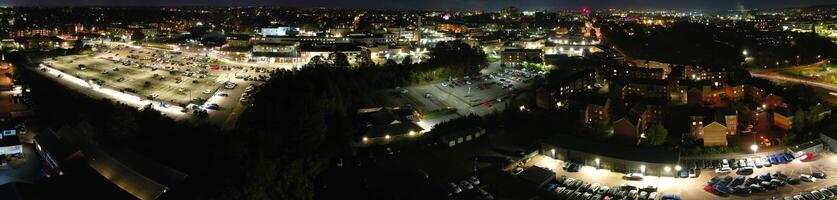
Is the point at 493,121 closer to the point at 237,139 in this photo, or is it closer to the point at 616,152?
the point at 616,152

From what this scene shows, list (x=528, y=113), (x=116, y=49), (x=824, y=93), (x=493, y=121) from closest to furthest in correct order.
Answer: (x=493, y=121), (x=528, y=113), (x=824, y=93), (x=116, y=49)

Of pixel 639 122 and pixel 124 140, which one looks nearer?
pixel 124 140

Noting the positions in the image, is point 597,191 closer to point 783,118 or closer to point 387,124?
point 387,124

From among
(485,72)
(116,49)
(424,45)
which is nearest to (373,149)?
(485,72)

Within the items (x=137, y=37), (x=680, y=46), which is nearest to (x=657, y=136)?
(x=680, y=46)

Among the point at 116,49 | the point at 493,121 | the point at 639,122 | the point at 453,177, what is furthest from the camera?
the point at 116,49
